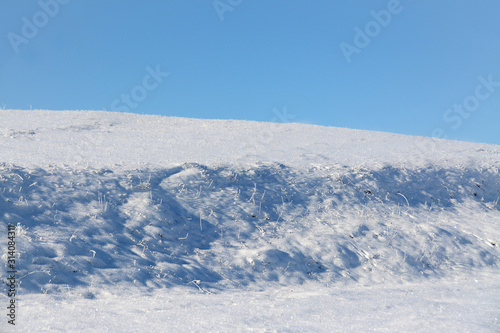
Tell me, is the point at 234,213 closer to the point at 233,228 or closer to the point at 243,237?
the point at 233,228

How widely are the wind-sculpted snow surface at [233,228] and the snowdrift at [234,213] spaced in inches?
1.7

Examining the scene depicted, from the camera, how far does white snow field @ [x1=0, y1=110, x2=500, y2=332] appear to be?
7.49 meters

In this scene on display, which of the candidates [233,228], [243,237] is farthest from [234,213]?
[243,237]

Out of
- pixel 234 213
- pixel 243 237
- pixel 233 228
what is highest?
pixel 234 213

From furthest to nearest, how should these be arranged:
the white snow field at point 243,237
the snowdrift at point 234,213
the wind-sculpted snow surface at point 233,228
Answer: the snowdrift at point 234,213 → the wind-sculpted snow surface at point 233,228 → the white snow field at point 243,237

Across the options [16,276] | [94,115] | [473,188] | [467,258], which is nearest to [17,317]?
[16,276]

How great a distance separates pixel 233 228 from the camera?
11.9m

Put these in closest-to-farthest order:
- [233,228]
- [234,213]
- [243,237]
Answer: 1. [243,237]
2. [233,228]
3. [234,213]

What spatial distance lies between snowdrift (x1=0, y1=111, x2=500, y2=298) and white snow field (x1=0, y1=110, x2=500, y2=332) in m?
0.05

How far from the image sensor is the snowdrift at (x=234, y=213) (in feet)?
31.8

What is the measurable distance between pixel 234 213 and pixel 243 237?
1.18 meters

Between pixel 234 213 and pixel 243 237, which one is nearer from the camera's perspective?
pixel 243 237

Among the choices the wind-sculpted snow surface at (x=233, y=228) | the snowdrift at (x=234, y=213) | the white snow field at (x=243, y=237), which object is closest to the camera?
the white snow field at (x=243, y=237)

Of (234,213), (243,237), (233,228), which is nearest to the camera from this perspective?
(243,237)
